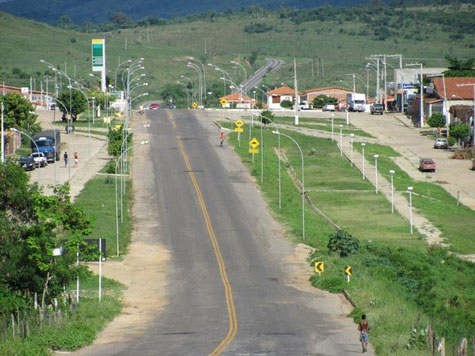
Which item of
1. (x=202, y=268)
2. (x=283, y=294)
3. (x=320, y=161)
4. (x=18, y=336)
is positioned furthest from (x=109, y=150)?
(x=18, y=336)

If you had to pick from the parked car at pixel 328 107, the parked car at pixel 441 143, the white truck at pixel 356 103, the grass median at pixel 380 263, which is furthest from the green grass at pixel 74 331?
the white truck at pixel 356 103

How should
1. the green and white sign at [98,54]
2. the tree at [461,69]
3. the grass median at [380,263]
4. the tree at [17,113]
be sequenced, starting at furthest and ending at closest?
the green and white sign at [98,54] → the tree at [461,69] → the tree at [17,113] → the grass median at [380,263]

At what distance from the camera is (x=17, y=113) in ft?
420

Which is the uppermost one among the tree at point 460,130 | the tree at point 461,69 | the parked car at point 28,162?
the tree at point 461,69

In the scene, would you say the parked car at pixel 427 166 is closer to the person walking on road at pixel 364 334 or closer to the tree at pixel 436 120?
the tree at pixel 436 120

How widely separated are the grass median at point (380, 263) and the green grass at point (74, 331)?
12140 millimetres

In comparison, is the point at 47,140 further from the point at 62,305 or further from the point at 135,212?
the point at 62,305

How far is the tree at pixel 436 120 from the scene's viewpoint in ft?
487

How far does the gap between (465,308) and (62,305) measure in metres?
21.6

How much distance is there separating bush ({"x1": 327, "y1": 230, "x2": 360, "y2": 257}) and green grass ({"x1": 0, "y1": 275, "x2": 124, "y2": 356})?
18.1 m

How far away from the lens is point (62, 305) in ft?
182

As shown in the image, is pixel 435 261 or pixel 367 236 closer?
pixel 435 261

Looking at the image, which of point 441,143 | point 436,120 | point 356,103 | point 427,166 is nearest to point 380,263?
point 427,166

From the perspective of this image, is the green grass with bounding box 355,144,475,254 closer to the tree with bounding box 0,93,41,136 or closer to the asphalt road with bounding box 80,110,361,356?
the asphalt road with bounding box 80,110,361,356
